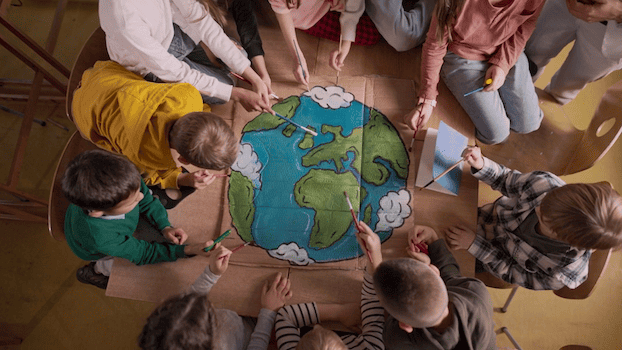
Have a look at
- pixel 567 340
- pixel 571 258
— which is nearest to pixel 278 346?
pixel 571 258

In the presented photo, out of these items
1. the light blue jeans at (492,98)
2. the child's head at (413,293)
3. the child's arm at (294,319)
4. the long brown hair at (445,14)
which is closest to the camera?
the child's head at (413,293)

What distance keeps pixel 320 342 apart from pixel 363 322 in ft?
0.65

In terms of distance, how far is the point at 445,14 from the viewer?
1.21 meters

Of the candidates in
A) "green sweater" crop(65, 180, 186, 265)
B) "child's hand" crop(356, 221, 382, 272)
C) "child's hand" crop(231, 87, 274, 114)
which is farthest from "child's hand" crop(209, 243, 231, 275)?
"child's hand" crop(231, 87, 274, 114)

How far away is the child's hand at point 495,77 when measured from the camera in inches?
50.4

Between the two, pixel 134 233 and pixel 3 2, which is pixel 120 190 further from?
pixel 3 2

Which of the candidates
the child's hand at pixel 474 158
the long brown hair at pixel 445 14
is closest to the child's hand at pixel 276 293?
the child's hand at pixel 474 158

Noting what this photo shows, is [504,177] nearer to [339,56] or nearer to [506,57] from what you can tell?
[506,57]

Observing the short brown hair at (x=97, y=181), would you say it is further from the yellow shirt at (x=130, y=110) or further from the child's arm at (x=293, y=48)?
the child's arm at (x=293, y=48)

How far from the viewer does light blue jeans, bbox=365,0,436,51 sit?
1.34 m

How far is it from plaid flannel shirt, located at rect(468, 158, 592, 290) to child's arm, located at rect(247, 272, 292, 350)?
0.60m

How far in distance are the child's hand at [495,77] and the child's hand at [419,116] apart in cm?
23

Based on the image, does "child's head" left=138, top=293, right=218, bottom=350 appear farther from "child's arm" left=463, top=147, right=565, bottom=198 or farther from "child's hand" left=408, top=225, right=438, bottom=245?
"child's arm" left=463, top=147, right=565, bottom=198

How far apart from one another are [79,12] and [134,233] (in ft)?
5.65
